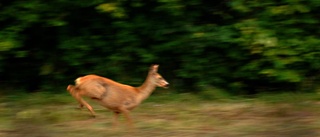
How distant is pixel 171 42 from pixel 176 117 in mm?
2401

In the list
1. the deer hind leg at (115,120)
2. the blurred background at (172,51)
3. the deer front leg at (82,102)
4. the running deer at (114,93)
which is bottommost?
the deer hind leg at (115,120)

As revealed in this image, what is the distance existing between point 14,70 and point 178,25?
3.58 meters

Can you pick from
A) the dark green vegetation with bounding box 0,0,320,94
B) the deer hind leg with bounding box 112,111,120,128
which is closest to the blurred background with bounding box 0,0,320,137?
the dark green vegetation with bounding box 0,0,320,94

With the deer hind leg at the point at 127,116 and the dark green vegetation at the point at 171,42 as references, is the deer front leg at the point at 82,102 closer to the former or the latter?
the deer hind leg at the point at 127,116

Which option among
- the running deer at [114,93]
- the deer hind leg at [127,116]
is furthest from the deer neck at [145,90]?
the deer hind leg at [127,116]

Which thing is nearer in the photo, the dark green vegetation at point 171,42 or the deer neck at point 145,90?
the deer neck at point 145,90

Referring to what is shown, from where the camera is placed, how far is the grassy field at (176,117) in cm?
754

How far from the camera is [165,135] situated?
24.3ft

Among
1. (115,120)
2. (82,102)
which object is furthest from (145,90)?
(82,102)

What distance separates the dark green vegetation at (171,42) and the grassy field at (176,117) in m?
0.68

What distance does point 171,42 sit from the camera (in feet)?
34.7

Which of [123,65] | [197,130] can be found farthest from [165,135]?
[123,65]

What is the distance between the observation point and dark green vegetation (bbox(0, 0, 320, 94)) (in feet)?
33.3

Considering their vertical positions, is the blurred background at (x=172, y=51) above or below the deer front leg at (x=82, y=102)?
above
